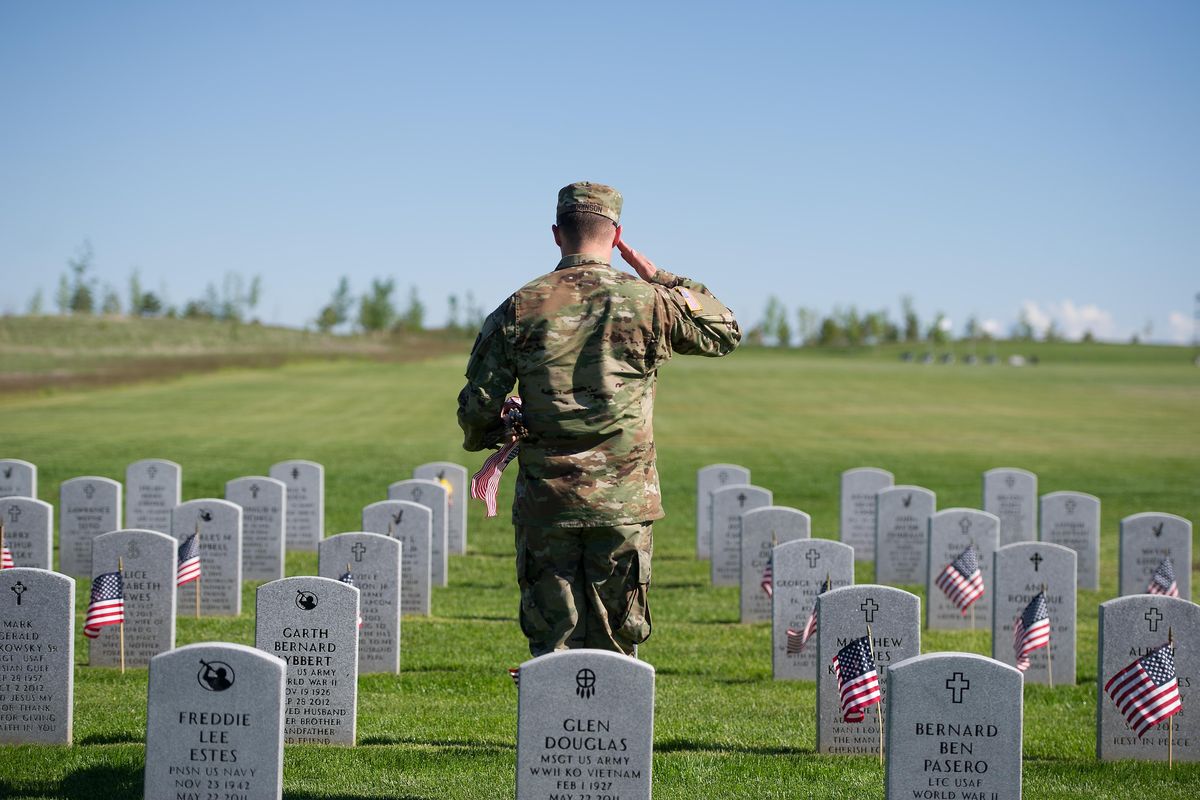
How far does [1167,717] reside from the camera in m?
7.20

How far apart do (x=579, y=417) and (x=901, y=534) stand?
9.56 meters

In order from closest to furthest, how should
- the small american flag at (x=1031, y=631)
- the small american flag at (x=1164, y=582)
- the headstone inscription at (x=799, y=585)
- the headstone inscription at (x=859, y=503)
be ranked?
the small american flag at (x=1031, y=631), the headstone inscription at (x=799, y=585), the small american flag at (x=1164, y=582), the headstone inscription at (x=859, y=503)

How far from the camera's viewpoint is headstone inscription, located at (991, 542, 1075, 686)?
9.75 metres

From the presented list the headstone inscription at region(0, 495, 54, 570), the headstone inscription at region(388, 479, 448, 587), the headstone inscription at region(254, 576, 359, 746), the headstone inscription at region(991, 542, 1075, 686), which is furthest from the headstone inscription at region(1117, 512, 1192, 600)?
the headstone inscription at region(0, 495, 54, 570)

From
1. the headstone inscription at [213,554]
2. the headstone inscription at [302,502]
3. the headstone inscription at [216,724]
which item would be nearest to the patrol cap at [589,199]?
the headstone inscription at [216,724]

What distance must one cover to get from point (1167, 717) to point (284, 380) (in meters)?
57.6

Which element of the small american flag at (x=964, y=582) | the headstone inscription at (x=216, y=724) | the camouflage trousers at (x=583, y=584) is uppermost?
the camouflage trousers at (x=583, y=584)

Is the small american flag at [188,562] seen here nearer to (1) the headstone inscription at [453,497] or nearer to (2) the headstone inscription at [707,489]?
(1) the headstone inscription at [453,497]

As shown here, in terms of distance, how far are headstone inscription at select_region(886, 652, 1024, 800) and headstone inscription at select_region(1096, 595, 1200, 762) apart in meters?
2.04

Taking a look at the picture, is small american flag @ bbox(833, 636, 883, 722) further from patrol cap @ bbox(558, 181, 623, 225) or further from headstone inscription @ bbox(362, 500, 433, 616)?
headstone inscription @ bbox(362, 500, 433, 616)

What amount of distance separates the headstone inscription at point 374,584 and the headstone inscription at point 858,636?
3.65 metres

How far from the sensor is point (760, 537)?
12047 mm

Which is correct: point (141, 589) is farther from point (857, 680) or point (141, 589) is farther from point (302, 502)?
point (302, 502)

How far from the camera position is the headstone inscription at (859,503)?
623 inches
